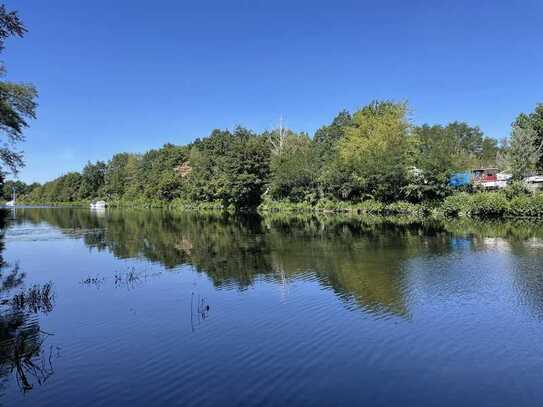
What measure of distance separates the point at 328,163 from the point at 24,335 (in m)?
64.1

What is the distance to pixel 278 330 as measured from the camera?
1279 cm

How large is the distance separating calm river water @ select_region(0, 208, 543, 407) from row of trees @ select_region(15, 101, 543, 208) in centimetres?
3525

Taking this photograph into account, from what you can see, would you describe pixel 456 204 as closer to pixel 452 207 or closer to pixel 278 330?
pixel 452 207

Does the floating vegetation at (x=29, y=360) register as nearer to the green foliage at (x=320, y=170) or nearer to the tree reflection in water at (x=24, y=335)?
the tree reflection in water at (x=24, y=335)

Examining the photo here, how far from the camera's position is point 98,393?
9164 millimetres

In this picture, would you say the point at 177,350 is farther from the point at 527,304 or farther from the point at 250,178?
the point at 250,178

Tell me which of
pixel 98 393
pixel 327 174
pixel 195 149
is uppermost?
pixel 195 149

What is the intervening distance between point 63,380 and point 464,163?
208 feet

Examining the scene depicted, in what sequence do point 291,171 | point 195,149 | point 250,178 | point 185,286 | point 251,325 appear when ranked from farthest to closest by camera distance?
point 195,149
point 250,178
point 291,171
point 185,286
point 251,325

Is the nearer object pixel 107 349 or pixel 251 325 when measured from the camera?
Result: pixel 107 349

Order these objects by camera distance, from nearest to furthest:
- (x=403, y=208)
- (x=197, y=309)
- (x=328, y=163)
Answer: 1. (x=197, y=309)
2. (x=403, y=208)
3. (x=328, y=163)

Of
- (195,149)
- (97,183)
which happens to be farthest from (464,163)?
(97,183)

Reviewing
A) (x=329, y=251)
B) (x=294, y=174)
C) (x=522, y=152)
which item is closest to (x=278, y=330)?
(x=329, y=251)

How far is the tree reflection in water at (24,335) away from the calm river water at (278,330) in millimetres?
55
